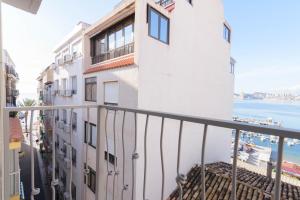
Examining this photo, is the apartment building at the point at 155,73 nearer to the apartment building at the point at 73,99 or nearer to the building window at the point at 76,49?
the apartment building at the point at 73,99

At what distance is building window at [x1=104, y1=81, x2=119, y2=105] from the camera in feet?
22.9

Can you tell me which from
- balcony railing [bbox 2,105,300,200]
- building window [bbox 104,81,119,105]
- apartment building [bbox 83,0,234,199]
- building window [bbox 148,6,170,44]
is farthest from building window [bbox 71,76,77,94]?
building window [bbox 148,6,170,44]

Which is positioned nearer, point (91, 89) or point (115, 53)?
point (115, 53)

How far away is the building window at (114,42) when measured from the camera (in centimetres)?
698

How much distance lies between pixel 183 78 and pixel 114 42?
340cm

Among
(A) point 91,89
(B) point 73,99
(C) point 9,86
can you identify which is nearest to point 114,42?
(A) point 91,89

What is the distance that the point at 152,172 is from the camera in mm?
6176

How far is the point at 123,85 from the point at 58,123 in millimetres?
9436

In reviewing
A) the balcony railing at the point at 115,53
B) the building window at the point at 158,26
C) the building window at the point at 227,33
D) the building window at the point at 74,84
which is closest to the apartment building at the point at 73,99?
the building window at the point at 74,84

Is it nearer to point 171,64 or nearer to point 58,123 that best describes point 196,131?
point 171,64

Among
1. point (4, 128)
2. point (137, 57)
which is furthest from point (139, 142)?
point (4, 128)

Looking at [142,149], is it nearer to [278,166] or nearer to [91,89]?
[91,89]

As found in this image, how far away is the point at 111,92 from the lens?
7.30m

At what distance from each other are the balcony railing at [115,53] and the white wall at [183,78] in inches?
46.3
